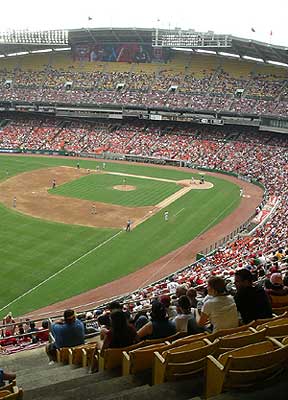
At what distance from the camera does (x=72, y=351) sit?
8648 mm

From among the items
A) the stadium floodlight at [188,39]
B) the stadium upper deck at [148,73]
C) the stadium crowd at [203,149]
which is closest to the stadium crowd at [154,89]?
the stadium upper deck at [148,73]

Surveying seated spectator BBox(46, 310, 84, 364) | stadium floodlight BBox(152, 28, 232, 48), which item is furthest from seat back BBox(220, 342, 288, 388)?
stadium floodlight BBox(152, 28, 232, 48)

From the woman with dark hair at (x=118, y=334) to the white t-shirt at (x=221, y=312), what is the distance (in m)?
1.19

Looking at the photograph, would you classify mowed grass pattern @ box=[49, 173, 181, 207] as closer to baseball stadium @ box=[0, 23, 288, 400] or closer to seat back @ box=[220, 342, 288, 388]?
baseball stadium @ box=[0, 23, 288, 400]

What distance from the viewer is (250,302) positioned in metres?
7.78

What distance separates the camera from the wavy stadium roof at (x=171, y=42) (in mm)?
65875

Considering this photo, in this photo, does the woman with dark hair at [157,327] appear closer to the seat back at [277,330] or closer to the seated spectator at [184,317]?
the seated spectator at [184,317]

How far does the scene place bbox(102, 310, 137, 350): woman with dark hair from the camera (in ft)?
23.3

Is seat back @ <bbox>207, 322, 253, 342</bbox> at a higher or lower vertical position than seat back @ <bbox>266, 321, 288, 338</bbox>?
lower

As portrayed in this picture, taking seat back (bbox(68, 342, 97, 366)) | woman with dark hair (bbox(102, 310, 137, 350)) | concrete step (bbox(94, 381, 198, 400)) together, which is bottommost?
seat back (bbox(68, 342, 97, 366))

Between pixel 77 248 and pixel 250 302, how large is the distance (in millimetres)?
26230

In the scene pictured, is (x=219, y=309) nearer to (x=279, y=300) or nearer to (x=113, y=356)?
(x=113, y=356)

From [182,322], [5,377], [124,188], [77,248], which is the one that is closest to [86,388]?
[5,377]

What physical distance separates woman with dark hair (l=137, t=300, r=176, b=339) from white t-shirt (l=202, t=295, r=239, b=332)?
62 centimetres
